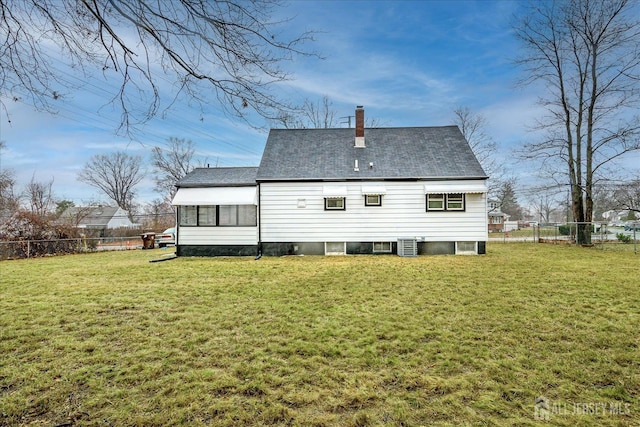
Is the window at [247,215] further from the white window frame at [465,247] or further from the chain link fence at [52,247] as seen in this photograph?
the chain link fence at [52,247]

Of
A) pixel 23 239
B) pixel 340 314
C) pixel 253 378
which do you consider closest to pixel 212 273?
pixel 340 314

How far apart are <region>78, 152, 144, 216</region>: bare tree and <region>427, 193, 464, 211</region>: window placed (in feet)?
122

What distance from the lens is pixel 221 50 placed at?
321 cm

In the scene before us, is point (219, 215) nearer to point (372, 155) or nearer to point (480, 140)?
point (372, 155)

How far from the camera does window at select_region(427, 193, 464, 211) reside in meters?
13.5

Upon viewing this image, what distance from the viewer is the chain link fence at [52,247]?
566 inches

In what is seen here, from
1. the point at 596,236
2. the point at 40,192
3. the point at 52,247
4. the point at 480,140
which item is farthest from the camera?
the point at 480,140

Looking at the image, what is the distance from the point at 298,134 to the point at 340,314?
12.8 meters

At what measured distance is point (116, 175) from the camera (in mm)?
40438

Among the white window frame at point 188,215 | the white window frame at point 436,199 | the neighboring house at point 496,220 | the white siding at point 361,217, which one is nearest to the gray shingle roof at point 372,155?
the white siding at point 361,217

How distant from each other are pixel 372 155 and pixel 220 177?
7.42m

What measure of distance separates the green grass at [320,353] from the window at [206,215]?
679 cm

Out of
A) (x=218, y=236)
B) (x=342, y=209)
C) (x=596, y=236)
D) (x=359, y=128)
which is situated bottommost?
(x=596, y=236)

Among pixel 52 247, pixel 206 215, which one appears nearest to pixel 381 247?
pixel 206 215
